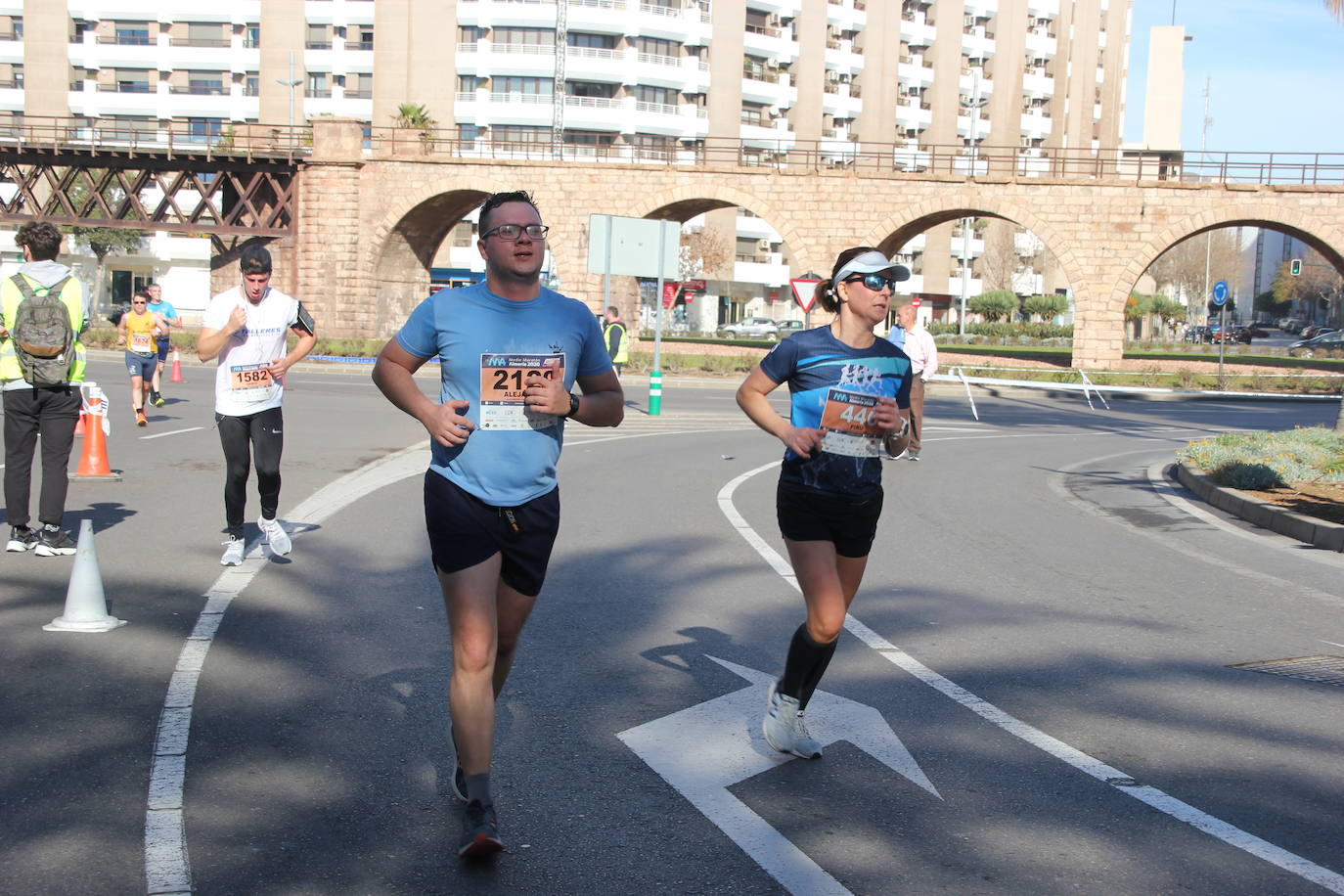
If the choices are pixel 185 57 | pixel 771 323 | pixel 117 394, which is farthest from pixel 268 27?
pixel 117 394

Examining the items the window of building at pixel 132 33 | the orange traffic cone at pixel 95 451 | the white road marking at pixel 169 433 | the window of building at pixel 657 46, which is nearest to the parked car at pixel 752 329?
the window of building at pixel 657 46

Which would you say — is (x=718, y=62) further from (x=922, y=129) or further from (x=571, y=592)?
(x=571, y=592)

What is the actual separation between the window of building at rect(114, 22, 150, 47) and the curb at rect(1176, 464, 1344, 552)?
249 feet

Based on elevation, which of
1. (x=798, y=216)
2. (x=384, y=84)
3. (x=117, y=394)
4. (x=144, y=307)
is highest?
(x=384, y=84)

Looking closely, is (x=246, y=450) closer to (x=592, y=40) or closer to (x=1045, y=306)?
(x=592, y=40)

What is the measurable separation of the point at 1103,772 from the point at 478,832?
2345mm

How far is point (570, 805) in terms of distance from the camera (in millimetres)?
4422

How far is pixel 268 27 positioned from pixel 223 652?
76.0 metres

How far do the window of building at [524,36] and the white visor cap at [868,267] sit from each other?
236 ft

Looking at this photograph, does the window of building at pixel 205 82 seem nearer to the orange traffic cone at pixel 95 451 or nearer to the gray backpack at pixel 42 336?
→ the orange traffic cone at pixel 95 451

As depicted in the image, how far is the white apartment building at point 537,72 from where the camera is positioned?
73.7m

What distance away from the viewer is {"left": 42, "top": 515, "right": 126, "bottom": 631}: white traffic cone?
→ 662 cm

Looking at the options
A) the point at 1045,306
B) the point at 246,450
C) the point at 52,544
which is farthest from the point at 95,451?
the point at 1045,306

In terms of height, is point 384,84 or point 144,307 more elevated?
point 384,84
